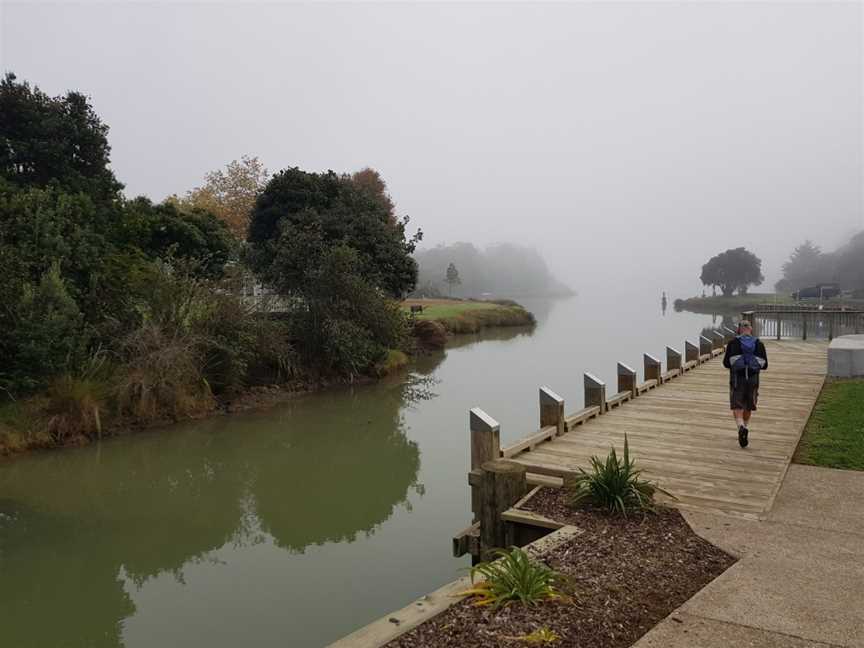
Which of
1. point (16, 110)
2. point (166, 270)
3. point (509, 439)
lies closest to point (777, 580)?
point (509, 439)

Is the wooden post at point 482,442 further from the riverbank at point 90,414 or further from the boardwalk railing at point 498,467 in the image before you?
the riverbank at point 90,414

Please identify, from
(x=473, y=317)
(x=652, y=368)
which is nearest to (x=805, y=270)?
(x=473, y=317)

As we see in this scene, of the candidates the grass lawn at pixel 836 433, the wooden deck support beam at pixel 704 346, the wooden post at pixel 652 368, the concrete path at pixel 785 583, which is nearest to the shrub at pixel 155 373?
the wooden post at pixel 652 368

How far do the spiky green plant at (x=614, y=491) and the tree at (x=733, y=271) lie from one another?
10853 centimetres

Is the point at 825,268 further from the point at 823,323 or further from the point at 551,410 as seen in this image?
the point at 551,410

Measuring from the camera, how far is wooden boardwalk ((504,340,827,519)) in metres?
6.47

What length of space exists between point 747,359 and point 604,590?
192 inches

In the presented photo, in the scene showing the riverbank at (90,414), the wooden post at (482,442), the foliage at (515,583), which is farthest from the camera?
the riverbank at (90,414)

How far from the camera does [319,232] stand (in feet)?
79.7

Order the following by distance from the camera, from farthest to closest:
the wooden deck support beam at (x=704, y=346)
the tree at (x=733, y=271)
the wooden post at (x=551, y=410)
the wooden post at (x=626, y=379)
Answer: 1. the tree at (x=733, y=271)
2. the wooden deck support beam at (x=704, y=346)
3. the wooden post at (x=626, y=379)
4. the wooden post at (x=551, y=410)

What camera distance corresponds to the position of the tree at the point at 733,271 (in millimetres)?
102875

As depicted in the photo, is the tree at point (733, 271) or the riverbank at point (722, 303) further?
the tree at point (733, 271)

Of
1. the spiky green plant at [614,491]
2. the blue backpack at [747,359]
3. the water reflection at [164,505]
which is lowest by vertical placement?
the water reflection at [164,505]

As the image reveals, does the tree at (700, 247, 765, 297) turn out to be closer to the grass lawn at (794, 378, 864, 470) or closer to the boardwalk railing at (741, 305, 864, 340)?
the boardwalk railing at (741, 305, 864, 340)
